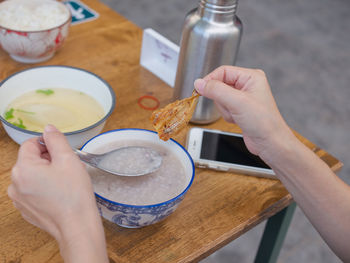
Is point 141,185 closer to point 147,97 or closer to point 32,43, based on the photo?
point 147,97

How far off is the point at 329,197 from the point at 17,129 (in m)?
0.71

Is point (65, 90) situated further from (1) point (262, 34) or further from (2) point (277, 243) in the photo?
(1) point (262, 34)

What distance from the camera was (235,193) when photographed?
103 cm

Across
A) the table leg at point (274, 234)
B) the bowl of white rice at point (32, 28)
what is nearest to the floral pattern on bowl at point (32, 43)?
the bowl of white rice at point (32, 28)

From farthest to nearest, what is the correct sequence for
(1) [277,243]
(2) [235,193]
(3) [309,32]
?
1. (3) [309,32]
2. (1) [277,243]
3. (2) [235,193]

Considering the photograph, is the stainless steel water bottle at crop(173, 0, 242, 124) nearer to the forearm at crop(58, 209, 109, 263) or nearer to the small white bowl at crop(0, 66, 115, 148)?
the small white bowl at crop(0, 66, 115, 148)

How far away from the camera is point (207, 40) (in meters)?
1.09

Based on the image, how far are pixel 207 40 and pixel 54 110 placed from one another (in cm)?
44

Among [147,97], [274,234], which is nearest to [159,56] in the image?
[147,97]

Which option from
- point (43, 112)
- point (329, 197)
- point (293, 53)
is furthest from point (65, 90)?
point (293, 53)

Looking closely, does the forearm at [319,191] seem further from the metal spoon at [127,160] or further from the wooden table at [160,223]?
the metal spoon at [127,160]

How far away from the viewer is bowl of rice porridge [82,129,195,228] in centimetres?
82

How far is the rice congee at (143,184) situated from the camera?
2.83 feet

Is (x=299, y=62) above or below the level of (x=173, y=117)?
below
